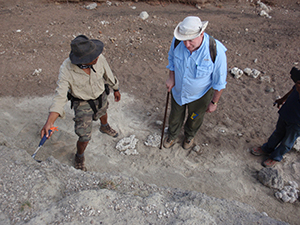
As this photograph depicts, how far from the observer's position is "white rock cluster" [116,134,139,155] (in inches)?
160

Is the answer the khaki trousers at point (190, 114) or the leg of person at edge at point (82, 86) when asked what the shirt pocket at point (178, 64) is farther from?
the leg of person at edge at point (82, 86)

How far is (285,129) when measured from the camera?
3.44 m

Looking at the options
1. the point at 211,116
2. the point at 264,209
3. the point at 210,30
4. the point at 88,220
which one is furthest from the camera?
the point at 210,30

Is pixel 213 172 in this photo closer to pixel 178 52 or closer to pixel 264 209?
pixel 264 209

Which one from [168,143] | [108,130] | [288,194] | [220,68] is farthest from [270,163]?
[108,130]

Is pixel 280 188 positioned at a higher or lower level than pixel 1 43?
higher

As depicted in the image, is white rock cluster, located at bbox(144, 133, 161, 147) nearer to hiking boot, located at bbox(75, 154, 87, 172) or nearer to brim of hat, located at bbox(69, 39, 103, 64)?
hiking boot, located at bbox(75, 154, 87, 172)

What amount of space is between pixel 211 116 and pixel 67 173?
333cm

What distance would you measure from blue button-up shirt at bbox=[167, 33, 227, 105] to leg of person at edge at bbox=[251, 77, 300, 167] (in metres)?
1.02

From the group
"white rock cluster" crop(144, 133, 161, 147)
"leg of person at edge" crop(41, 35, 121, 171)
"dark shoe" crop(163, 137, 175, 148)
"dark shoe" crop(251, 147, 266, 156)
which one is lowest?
"white rock cluster" crop(144, 133, 161, 147)

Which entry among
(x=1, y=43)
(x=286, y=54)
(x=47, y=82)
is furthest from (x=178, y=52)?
(x=1, y=43)

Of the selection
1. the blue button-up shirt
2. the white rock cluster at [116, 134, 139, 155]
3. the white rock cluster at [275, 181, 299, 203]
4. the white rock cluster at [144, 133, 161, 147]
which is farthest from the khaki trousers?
the white rock cluster at [275, 181, 299, 203]

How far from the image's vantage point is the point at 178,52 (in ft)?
9.73

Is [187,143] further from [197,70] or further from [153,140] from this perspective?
[197,70]
